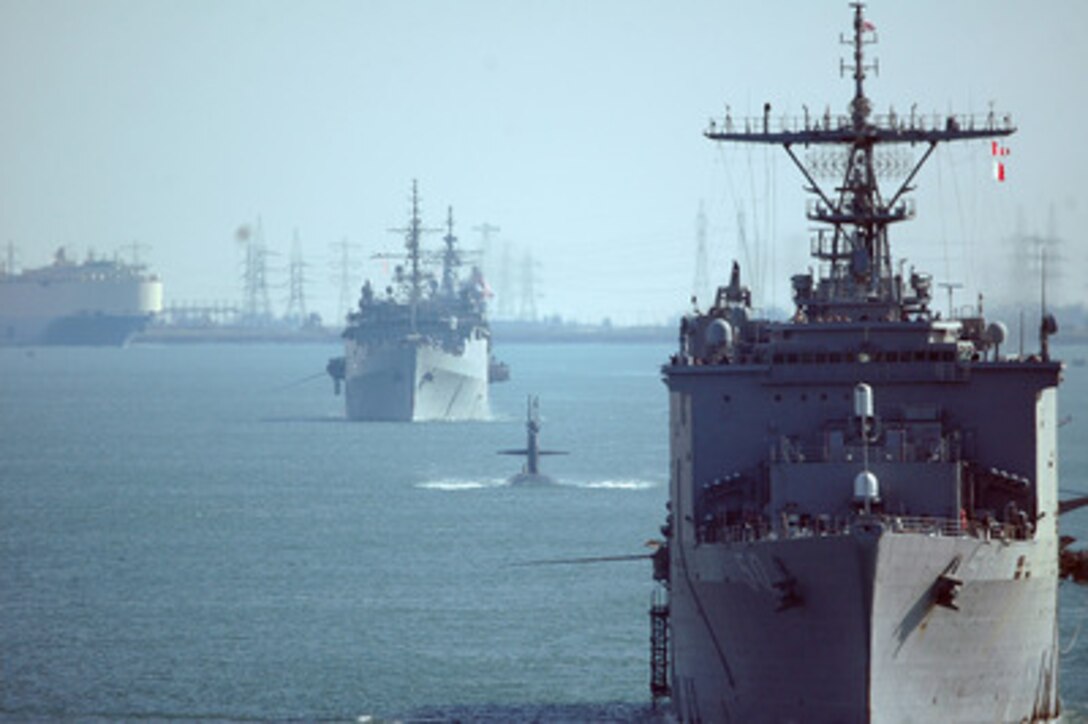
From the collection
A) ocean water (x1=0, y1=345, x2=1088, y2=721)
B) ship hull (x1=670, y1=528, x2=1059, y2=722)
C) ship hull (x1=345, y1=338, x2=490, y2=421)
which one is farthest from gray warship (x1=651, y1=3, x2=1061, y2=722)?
ship hull (x1=345, y1=338, x2=490, y2=421)

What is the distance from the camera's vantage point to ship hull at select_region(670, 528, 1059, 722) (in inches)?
1490

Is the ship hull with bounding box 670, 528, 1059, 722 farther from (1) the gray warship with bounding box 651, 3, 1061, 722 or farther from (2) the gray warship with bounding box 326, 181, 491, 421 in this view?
(2) the gray warship with bounding box 326, 181, 491, 421

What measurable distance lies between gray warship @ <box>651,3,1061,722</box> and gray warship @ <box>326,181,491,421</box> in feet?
377

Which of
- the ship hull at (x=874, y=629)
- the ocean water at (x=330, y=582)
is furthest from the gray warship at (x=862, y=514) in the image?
the ocean water at (x=330, y=582)

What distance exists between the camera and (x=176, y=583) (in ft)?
232

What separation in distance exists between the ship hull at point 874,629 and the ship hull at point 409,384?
11934cm

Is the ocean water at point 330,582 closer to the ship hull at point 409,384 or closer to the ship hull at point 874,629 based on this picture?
the ship hull at point 874,629

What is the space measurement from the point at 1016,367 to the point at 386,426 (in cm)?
11481

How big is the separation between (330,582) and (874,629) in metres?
33.7

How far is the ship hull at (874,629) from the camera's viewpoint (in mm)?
37844

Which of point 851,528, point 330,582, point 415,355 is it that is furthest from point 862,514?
point 415,355

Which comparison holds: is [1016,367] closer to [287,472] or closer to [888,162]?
[888,162]

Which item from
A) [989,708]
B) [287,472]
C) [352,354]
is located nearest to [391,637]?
[989,708]

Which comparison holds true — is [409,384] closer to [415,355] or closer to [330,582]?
[415,355]
